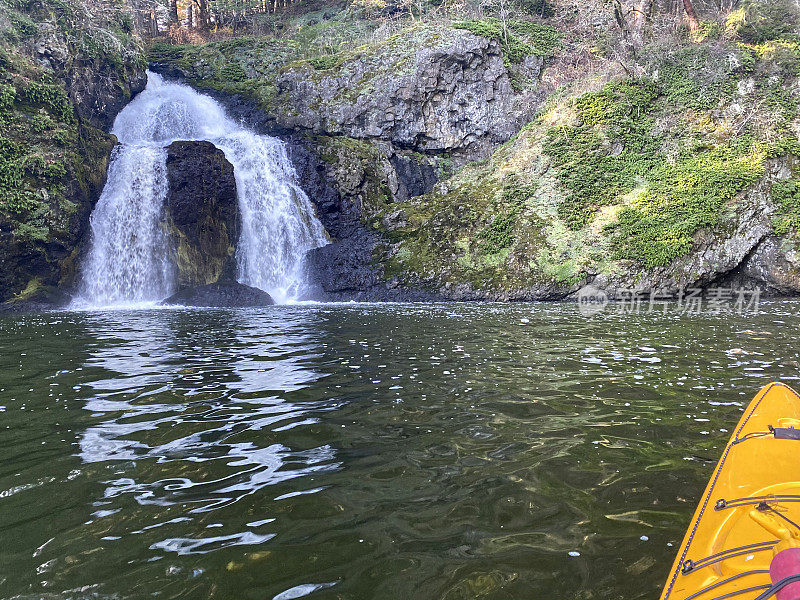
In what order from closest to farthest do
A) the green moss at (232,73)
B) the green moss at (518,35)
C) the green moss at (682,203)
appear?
the green moss at (682,203), the green moss at (518,35), the green moss at (232,73)

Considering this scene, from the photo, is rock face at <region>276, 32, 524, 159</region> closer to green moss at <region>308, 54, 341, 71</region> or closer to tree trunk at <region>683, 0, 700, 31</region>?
green moss at <region>308, 54, 341, 71</region>

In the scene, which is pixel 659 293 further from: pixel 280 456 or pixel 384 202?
pixel 280 456

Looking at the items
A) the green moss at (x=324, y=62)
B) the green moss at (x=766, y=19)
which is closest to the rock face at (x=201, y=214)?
the green moss at (x=324, y=62)

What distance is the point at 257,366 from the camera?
24.7 feet

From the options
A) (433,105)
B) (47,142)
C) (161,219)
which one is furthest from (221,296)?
(433,105)

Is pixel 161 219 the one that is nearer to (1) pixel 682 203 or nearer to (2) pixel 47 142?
(2) pixel 47 142

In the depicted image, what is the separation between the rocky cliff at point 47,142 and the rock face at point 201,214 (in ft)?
11.2

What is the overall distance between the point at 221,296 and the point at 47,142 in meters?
9.13

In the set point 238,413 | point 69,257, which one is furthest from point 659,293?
point 69,257

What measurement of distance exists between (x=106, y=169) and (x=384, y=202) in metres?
12.4

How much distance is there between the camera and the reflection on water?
259 centimetres

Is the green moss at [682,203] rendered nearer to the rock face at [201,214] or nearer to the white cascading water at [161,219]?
the white cascading water at [161,219]

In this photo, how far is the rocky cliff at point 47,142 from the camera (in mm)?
18688

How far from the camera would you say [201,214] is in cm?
2173
